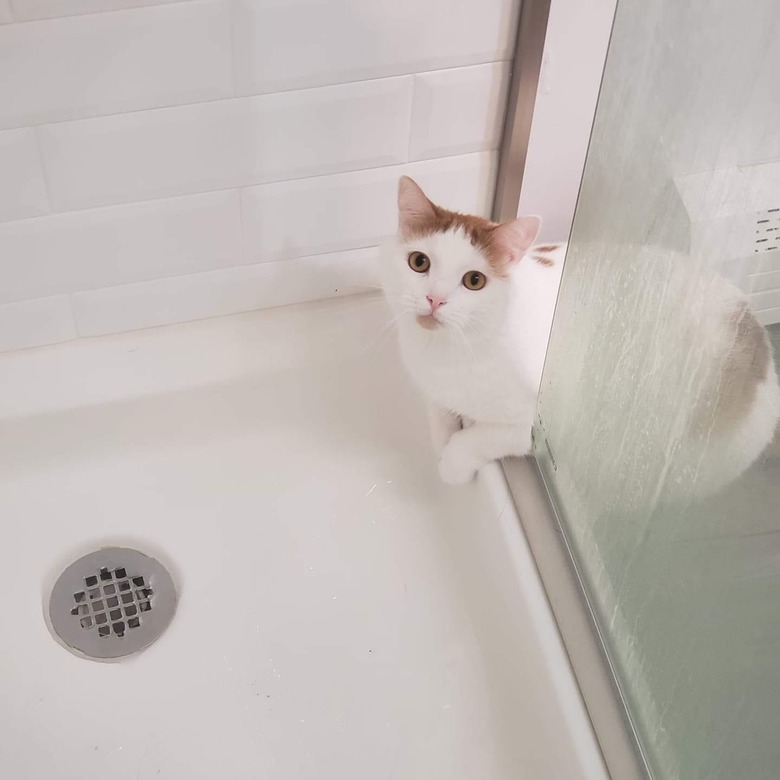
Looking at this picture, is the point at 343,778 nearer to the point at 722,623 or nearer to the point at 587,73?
the point at 722,623

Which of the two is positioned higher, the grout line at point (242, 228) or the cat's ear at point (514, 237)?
the grout line at point (242, 228)

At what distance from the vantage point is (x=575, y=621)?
94 centimetres

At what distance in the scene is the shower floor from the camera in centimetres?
99

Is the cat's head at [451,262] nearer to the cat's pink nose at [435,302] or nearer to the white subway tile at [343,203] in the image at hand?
the cat's pink nose at [435,302]

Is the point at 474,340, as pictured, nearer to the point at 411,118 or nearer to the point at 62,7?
the point at 411,118

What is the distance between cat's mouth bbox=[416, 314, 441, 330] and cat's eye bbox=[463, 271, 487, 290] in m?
0.04

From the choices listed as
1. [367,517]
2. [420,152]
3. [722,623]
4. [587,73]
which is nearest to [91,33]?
[420,152]

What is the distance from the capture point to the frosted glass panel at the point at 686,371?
677 mm

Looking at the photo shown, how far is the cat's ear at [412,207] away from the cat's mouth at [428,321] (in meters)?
0.08

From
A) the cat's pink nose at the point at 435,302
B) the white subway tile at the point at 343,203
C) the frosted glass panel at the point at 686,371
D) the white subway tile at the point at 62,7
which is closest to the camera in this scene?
the frosted glass panel at the point at 686,371

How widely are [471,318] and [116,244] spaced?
37cm

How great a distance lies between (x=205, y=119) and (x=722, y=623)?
0.62 m

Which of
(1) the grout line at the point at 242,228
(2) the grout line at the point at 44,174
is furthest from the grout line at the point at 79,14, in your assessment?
(1) the grout line at the point at 242,228

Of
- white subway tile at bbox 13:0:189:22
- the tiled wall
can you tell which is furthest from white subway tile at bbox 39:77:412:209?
white subway tile at bbox 13:0:189:22
